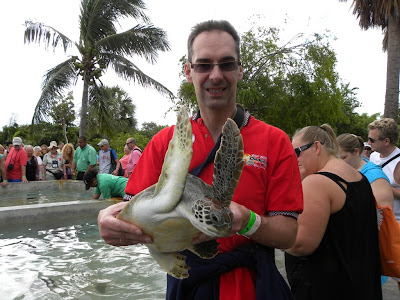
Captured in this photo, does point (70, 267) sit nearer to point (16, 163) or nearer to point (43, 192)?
point (16, 163)

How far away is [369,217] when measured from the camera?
72.2 inches

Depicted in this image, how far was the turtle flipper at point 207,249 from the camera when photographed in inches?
50.7

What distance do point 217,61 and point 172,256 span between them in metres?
0.81

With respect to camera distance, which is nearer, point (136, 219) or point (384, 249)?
point (136, 219)

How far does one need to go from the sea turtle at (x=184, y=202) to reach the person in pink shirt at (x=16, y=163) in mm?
8834

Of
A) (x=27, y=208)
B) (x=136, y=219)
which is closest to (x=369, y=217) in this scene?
(x=136, y=219)

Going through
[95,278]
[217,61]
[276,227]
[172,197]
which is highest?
[217,61]

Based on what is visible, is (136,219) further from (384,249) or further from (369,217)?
(384,249)

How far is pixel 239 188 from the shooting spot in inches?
53.4

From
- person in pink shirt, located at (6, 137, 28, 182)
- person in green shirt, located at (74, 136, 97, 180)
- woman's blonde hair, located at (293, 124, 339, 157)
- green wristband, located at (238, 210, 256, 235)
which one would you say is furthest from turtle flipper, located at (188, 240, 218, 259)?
person in pink shirt, located at (6, 137, 28, 182)

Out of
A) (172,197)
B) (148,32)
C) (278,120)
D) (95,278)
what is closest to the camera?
(172,197)

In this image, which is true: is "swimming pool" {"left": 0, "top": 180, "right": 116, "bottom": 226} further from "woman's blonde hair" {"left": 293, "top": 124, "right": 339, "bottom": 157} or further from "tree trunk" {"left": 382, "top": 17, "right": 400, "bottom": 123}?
"tree trunk" {"left": 382, "top": 17, "right": 400, "bottom": 123}

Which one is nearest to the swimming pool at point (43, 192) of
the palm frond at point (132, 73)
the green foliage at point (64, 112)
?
the palm frond at point (132, 73)

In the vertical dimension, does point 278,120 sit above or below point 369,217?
above
